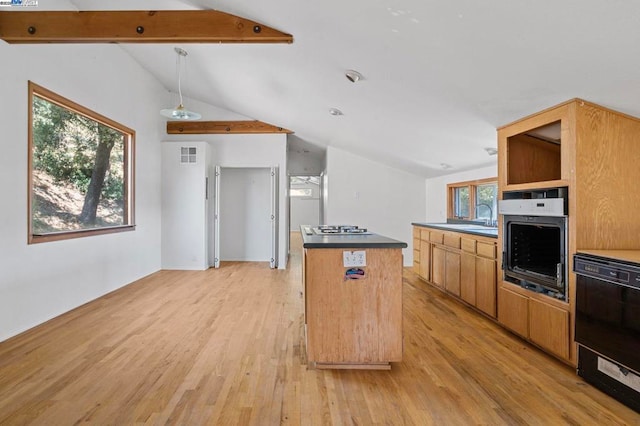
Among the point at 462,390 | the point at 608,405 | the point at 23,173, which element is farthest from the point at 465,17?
the point at 23,173

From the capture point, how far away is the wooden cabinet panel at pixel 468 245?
334 cm

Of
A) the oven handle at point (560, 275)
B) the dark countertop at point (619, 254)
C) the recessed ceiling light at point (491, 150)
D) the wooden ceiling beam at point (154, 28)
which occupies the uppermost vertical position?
the wooden ceiling beam at point (154, 28)

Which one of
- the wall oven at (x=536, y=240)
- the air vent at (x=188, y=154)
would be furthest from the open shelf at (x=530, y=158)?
the air vent at (x=188, y=154)

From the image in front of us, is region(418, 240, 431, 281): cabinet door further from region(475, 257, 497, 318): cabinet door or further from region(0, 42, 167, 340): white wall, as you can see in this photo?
region(0, 42, 167, 340): white wall

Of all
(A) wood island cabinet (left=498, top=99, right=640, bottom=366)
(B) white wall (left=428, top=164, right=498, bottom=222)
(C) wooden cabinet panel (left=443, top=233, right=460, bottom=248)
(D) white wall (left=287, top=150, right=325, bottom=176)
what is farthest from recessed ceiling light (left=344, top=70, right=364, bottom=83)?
(D) white wall (left=287, top=150, right=325, bottom=176)

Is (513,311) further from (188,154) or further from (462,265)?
(188,154)

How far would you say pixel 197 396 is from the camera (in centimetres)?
184

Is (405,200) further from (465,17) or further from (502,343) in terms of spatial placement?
(465,17)

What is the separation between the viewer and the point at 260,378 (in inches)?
80.4

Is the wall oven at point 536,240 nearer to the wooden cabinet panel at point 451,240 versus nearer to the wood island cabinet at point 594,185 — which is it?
the wood island cabinet at point 594,185

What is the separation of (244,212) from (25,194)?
3693mm

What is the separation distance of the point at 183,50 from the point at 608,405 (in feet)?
16.3

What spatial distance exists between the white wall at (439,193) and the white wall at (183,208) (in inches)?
160

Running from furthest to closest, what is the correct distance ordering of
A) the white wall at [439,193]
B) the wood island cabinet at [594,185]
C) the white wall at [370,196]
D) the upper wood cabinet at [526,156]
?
the white wall at [370,196], the white wall at [439,193], the upper wood cabinet at [526,156], the wood island cabinet at [594,185]
